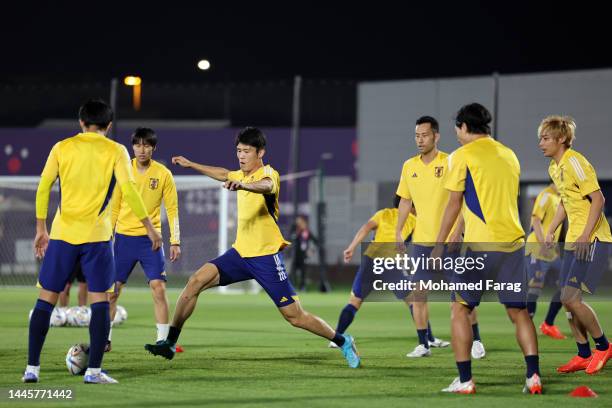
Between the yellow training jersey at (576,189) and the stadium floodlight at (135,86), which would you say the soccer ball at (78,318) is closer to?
the yellow training jersey at (576,189)

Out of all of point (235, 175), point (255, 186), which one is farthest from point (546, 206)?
point (255, 186)

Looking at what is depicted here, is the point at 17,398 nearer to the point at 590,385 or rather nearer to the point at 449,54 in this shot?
the point at 590,385

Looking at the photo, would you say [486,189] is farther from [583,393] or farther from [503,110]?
[503,110]

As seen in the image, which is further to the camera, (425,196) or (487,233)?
(425,196)

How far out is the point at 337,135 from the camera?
3375 centimetres

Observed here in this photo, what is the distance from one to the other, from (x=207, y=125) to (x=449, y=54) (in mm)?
8429

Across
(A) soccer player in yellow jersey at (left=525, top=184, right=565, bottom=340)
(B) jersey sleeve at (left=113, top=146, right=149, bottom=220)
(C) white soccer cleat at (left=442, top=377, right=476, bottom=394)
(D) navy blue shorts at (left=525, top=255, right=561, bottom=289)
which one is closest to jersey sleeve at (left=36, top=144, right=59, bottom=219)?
(B) jersey sleeve at (left=113, top=146, right=149, bottom=220)

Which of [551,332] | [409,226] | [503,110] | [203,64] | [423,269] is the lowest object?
[551,332]

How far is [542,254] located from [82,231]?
862 cm

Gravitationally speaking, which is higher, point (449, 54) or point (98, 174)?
point (449, 54)

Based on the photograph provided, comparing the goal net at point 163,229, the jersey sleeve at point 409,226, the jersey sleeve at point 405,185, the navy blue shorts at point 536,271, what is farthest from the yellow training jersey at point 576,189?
the goal net at point 163,229

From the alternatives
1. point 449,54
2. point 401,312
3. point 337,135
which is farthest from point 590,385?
point 449,54

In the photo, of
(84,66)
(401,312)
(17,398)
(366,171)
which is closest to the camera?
(17,398)

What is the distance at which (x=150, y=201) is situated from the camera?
1148cm
